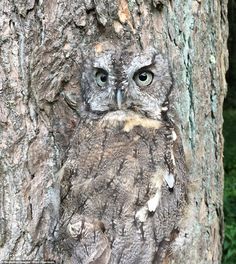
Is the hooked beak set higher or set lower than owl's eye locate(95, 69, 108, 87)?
lower

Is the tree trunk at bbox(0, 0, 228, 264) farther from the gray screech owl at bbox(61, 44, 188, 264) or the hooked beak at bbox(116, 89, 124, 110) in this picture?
the hooked beak at bbox(116, 89, 124, 110)

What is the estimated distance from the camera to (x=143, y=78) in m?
1.62

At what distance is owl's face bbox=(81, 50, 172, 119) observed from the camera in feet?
5.12

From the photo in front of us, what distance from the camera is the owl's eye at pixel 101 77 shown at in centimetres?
159

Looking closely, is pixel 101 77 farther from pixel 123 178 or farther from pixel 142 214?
pixel 142 214

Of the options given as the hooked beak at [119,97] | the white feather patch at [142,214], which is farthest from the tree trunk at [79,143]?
the hooked beak at [119,97]

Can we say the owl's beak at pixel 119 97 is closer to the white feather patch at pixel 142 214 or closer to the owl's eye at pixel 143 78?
the owl's eye at pixel 143 78

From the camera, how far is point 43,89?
167cm

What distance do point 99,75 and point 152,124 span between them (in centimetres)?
25

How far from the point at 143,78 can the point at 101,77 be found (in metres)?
0.13

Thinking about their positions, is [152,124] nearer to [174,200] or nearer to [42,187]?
[174,200]

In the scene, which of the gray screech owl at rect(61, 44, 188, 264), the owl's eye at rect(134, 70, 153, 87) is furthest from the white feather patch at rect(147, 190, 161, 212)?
the owl's eye at rect(134, 70, 153, 87)

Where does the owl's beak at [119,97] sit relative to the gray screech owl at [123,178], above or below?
above

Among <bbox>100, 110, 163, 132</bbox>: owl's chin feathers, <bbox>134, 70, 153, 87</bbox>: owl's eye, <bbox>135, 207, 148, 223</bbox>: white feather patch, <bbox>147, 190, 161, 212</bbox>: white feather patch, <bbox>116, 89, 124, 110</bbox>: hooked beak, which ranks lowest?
<bbox>135, 207, 148, 223</bbox>: white feather patch
